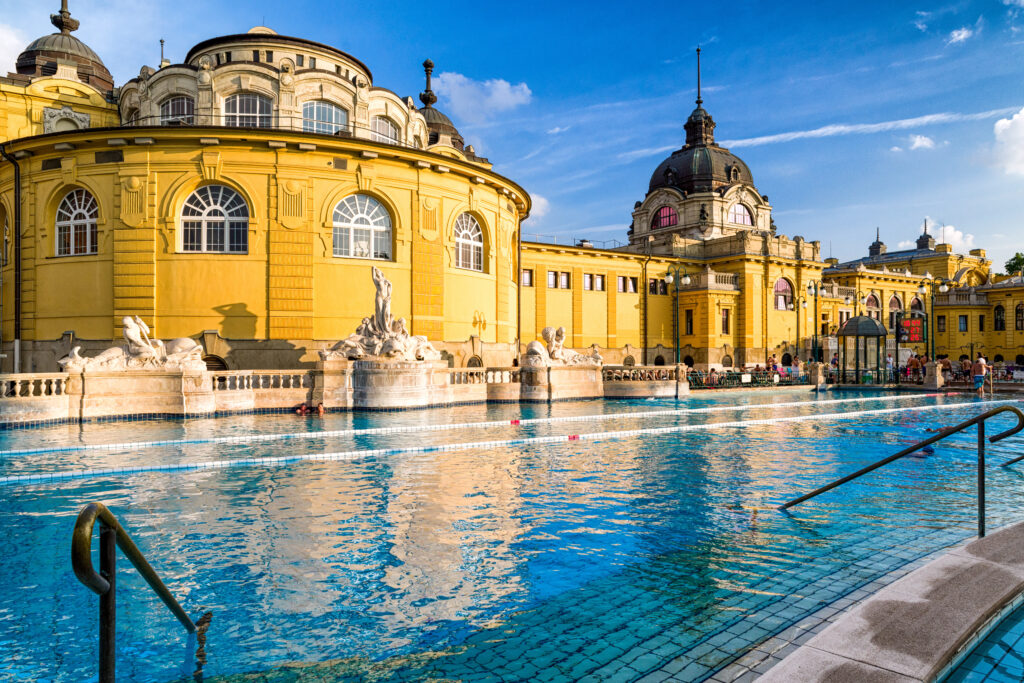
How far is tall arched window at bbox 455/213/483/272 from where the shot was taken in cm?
3023

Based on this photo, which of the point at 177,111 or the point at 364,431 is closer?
the point at 364,431

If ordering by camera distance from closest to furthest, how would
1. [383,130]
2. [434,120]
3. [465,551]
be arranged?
[465,551] → [383,130] → [434,120]

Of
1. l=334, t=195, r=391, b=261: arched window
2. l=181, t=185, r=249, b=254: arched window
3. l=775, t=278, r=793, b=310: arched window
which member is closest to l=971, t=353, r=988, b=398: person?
l=775, t=278, r=793, b=310: arched window

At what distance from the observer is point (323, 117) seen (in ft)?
94.2

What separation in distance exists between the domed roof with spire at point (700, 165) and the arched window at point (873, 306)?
17853 mm

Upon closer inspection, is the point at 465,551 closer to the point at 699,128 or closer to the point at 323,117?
the point at 323,117

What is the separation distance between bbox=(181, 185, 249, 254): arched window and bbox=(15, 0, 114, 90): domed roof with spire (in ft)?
55.2

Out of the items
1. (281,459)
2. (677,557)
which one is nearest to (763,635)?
(677,557)

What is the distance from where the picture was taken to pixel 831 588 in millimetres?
5129

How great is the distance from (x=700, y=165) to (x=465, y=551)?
58.0 m

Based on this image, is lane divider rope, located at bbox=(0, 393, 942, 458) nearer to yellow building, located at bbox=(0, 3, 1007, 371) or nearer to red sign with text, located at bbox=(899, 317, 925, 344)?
yellow building, located at bbox=(0, 3, 1007, 371)

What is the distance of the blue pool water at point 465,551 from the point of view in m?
4.24

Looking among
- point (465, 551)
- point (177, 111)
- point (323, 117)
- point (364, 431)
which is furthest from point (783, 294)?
point (465, 551)

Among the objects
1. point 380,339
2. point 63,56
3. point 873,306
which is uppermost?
point 63,56
